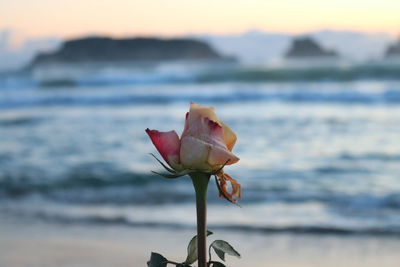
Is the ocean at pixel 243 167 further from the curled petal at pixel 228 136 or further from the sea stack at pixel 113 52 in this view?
the sea stack at pixel 113 52

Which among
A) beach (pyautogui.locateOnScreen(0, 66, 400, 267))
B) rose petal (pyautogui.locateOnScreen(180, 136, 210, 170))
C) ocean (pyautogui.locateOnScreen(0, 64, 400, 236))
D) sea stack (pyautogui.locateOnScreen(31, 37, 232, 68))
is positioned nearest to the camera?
rose petal (pyautogui.locateOnScreen(180, 136, 210, 170))

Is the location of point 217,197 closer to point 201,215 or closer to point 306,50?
point 201,215

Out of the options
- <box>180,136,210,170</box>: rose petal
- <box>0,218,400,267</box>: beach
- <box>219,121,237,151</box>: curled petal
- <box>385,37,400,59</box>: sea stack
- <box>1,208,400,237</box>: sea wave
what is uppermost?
<box>385,37,400,59</box>: sea stack

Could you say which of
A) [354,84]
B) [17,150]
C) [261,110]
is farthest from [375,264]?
[354,84]

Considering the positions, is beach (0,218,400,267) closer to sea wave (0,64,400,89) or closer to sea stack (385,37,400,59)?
sea wave (0,64,400,89)

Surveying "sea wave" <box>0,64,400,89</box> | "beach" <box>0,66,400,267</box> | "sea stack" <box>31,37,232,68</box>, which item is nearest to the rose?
"beach" <box>0,66,400,267</box>

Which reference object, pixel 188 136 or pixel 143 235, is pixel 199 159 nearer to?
pixel 188 136
